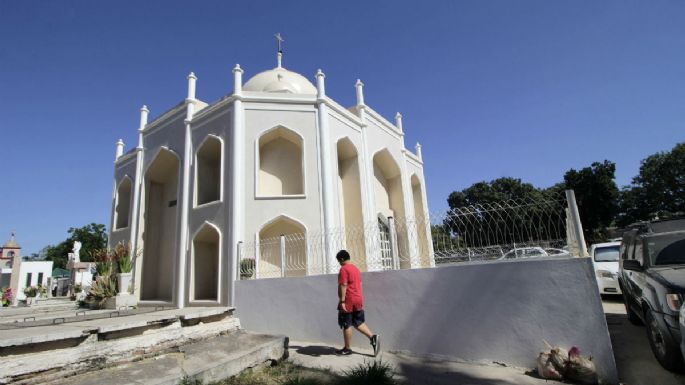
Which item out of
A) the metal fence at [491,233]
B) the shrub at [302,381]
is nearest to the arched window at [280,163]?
the metal fence at [491,233]

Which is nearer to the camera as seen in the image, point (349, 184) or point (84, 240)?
point (349, 184)

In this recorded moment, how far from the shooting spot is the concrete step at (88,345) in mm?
2916

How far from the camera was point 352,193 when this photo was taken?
44.5 feet

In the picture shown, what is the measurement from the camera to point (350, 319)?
5.20 metres

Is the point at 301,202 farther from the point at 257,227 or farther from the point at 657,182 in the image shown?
the point at 657,182

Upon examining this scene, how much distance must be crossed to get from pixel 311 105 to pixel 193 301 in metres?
7.90

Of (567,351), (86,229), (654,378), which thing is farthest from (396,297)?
(86,229)

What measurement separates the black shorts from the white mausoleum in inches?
144

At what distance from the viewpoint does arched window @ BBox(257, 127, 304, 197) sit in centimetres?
1245

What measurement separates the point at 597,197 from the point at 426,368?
31980 millimetres

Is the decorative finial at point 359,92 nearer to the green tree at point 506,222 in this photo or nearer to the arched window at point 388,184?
the arched window at point 388,184

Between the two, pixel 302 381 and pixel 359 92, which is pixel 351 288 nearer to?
pixel 302 381

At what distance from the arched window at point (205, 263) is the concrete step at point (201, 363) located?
7890 millimetres

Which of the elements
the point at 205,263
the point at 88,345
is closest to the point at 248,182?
the point at 205,263
